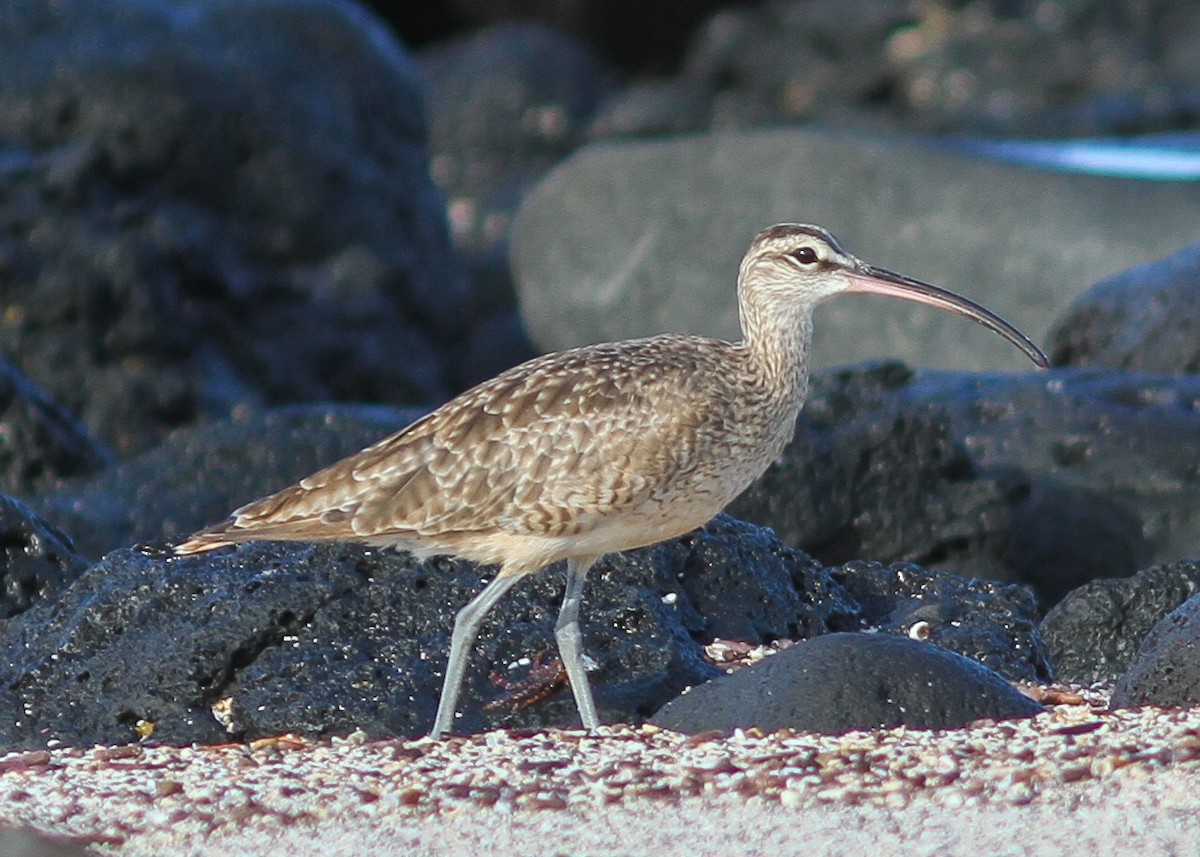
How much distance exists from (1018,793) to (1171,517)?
18.5 ft

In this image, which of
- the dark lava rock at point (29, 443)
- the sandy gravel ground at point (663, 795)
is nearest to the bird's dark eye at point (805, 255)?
the sandy gravel ground at point (663, 795)

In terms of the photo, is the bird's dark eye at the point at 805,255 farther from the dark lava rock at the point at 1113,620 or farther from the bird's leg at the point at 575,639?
the dark lava rock at the point at 1113,620

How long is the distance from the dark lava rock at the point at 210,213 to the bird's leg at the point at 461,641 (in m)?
7.89

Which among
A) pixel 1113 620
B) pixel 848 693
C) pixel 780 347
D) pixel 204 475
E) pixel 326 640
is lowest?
pixel 204 475

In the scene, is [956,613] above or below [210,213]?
above

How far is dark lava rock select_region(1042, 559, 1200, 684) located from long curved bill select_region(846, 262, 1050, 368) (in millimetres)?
1047

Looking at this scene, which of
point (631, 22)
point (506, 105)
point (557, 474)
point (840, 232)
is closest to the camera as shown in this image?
point (557, 474)

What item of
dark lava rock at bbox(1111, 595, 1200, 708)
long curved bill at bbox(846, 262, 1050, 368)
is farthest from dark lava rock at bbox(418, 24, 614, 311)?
dark lava rock at bbox(1111, 595, 1200, 708)

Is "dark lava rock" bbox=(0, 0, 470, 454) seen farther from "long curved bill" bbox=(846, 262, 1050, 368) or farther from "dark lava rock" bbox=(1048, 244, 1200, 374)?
"long curved bill" bbox=(846, 262, 1050, 368)

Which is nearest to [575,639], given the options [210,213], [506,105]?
[210,213]

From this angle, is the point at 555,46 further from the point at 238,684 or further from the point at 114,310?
the point at 238,684

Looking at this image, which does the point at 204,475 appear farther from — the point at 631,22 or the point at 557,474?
the point at 631,22

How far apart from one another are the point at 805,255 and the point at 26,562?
322cm

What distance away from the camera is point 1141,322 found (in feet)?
42.4
